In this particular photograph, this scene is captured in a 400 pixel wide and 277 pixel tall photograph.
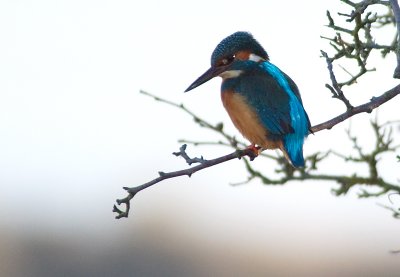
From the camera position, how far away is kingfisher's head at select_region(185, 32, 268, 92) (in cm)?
621

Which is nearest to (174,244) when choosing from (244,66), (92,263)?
(92,263)

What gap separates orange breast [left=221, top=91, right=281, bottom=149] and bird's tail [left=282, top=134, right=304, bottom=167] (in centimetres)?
10

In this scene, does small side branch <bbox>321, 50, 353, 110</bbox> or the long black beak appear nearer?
small side branch <bbox>321, 50, 353, 110</bbox>

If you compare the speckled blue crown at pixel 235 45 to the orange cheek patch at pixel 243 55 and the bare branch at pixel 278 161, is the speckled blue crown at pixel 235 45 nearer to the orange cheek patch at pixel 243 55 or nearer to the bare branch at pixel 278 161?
the orange cheek patch at pixel 243 55

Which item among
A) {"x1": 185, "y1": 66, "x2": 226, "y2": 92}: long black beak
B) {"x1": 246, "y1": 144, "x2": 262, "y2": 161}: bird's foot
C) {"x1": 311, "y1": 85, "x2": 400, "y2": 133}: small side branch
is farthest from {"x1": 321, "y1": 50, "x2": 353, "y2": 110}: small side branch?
{"x1": 185, "y1": 66, "x2": 226, "y2": 92}: long black beak

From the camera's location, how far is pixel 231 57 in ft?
20.6

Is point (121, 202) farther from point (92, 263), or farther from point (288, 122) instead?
point (92, 263)

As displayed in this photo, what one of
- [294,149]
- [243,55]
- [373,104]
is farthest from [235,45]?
[373,104]

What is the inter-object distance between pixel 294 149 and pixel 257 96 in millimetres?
460

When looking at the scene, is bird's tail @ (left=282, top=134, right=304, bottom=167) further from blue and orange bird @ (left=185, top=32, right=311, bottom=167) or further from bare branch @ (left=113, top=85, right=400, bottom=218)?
bare branch @ (left=113, top=85, right=400, bottom=218)

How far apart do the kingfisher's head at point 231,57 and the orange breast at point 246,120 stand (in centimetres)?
12

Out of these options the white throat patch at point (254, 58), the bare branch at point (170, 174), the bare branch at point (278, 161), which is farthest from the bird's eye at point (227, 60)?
the bare branch at point (170, 174)

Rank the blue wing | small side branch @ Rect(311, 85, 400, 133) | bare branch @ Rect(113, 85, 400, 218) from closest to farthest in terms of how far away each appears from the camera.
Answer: bare branch @ Rect(113, 85, 400, 218)
small side branch @ Rect(311, 85, 400, 133)
the blue wing

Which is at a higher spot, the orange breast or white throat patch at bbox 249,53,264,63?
white throat patch at bbox 249,53,264,63
